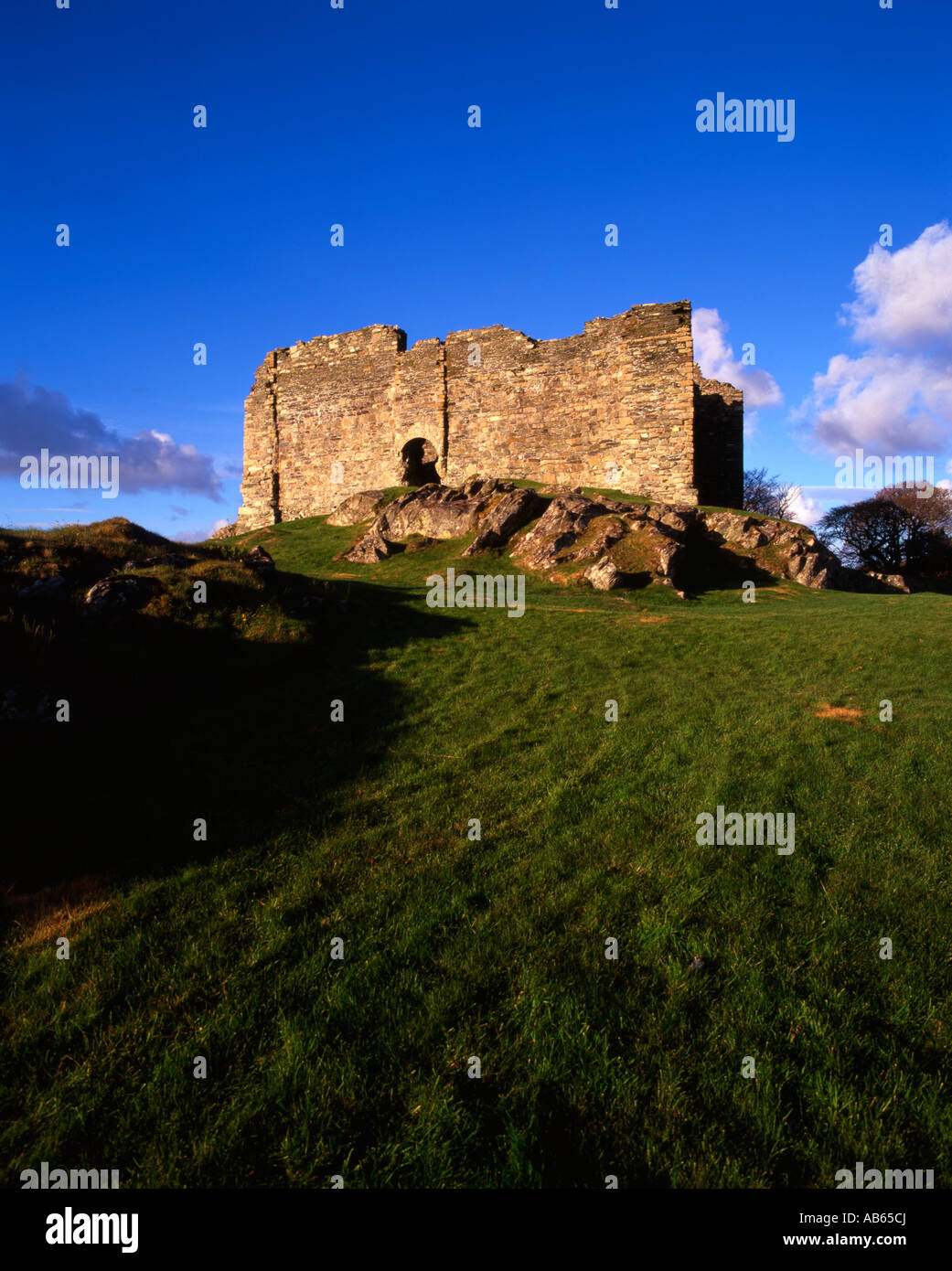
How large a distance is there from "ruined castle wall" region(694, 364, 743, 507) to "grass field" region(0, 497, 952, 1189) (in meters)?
27.8

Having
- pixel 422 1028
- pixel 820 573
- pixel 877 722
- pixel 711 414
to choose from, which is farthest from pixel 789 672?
pixel 711 414

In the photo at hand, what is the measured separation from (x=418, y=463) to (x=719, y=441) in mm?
19000

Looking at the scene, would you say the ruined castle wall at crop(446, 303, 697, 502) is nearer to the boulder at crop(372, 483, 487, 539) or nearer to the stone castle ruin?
the stone castle ruin

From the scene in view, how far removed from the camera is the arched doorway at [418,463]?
3944cm

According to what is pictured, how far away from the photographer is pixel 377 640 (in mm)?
14547

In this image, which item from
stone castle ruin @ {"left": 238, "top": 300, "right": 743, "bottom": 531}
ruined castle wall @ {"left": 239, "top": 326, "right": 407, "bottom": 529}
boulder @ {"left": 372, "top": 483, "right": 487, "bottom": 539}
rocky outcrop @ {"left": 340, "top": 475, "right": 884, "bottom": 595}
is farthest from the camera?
ruined castle wall @ {"left": 239, "top": 326, "right": 407, "bottom": 529}

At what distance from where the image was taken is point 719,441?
36.2 metres

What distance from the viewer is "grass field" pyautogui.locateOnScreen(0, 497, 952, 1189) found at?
341 centimetres

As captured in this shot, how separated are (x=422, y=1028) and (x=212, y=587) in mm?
11803

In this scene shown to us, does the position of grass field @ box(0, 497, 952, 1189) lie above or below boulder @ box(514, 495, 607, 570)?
below

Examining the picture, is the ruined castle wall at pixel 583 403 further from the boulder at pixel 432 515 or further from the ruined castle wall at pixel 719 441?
the boulder at pixel 432 515

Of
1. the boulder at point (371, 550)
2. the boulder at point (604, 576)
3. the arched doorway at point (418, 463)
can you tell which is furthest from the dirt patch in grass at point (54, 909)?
the arched doorway at point (418, 463)

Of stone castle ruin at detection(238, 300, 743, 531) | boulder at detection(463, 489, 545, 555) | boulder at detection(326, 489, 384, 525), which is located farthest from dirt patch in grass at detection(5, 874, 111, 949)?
stone castle ruin at detection(238, 300, 743, 531)

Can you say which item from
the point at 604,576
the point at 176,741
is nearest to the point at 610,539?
the point at 604,576
